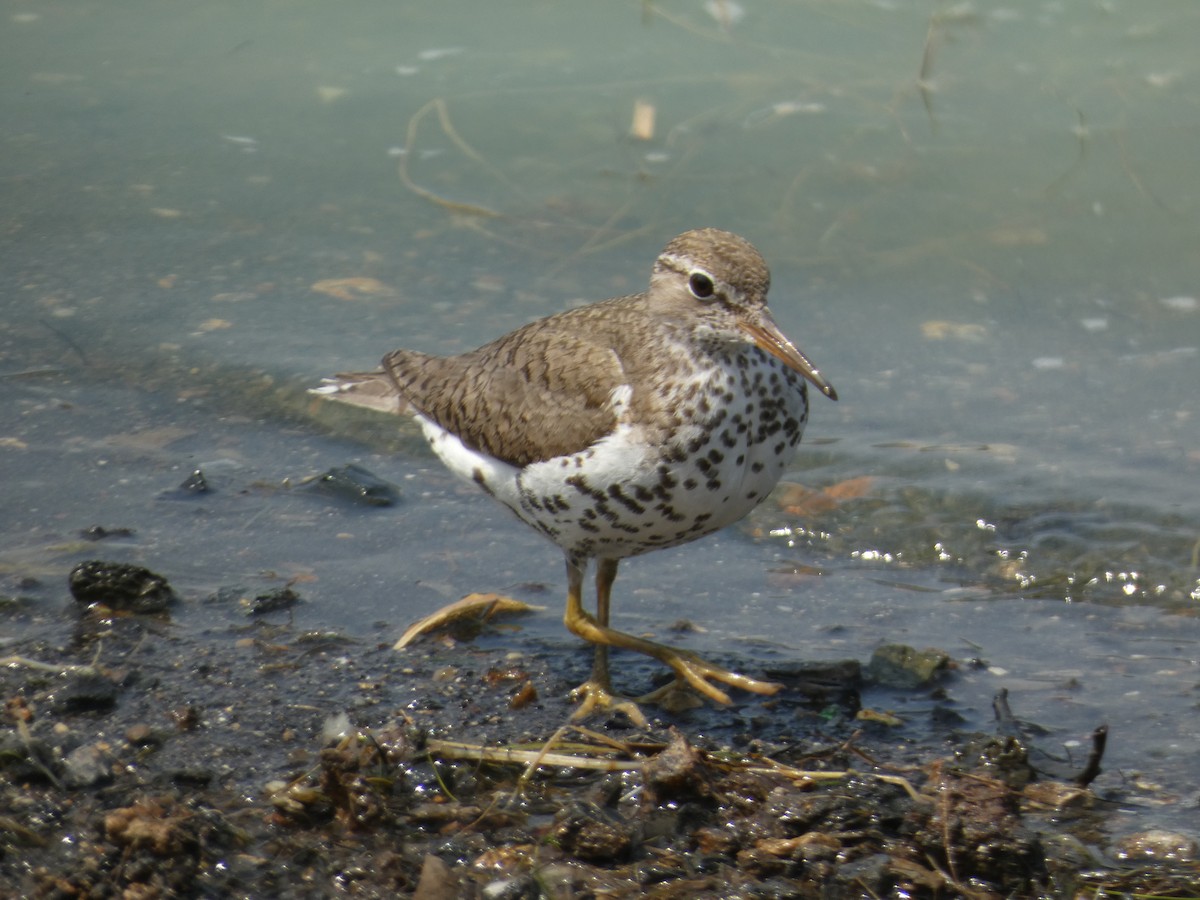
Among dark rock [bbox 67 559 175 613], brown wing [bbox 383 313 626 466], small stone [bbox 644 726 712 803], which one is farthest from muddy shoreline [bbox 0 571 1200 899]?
brown wing [bbox 383 313 626 466]

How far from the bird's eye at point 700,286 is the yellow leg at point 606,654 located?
3.16 ft

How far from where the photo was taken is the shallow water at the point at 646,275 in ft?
17.7

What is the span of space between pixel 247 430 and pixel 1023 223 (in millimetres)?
4424

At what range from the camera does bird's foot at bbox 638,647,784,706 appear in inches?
182

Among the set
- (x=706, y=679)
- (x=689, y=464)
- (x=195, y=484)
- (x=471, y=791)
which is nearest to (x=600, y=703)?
(x=706, y=679)

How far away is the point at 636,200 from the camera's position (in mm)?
8625

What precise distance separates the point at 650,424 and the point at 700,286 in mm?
498

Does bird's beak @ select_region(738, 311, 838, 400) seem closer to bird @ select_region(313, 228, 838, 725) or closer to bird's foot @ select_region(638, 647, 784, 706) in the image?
bird @ select_region(313, 228, 838, 725)

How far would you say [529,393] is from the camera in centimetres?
484

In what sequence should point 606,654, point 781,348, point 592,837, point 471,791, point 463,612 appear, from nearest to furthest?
point 592,837, point 471,791, point 781,348, point 606,654, point 463,612

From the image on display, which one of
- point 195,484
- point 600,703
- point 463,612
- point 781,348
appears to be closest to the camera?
point 781,348

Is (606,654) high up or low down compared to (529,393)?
down

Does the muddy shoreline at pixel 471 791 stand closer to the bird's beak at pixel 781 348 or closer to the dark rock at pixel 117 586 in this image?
the dark rock at pixel 117 586

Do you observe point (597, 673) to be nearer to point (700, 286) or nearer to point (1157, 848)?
A: point (700, 286)
